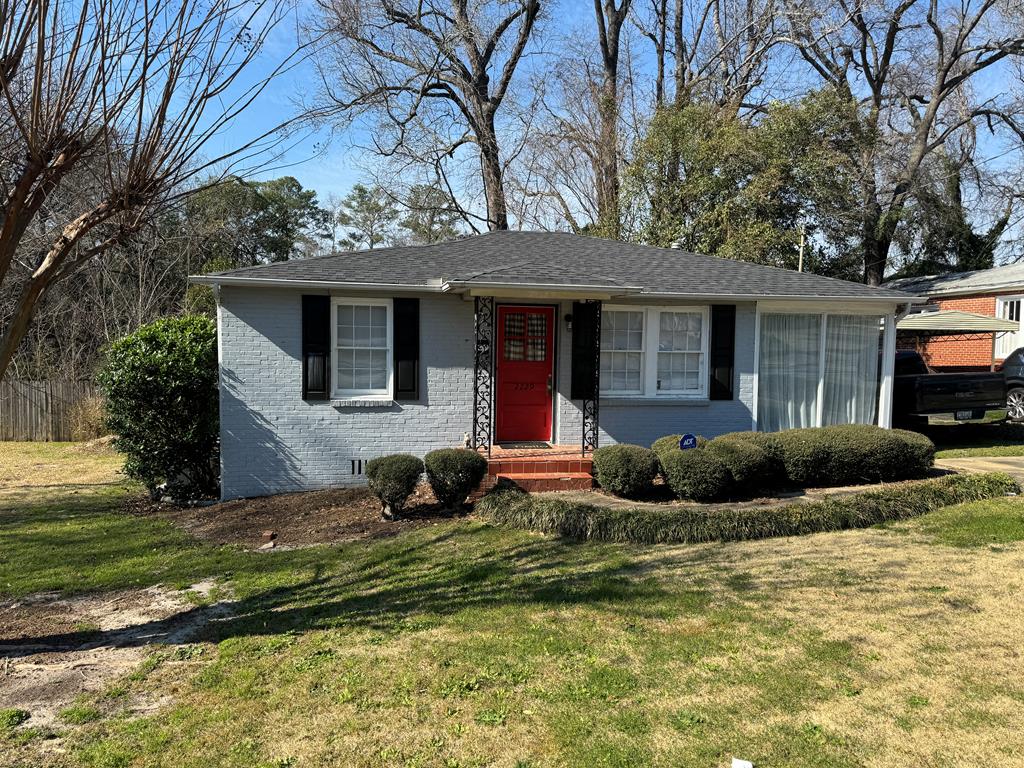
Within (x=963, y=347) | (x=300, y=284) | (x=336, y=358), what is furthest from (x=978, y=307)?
(x=300, y=284)

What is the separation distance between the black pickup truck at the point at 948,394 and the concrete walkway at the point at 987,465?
4.86 ft

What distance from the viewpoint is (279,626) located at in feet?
16.4

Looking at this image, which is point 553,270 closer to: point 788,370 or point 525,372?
point 525,372

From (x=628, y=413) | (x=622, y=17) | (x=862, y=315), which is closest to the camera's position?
(x=628, y=413)

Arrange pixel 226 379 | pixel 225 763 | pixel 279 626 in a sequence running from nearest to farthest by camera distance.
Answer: pixel 225 763 < pixel 279 626 < pixel 226 379

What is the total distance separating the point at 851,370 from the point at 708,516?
5.79m

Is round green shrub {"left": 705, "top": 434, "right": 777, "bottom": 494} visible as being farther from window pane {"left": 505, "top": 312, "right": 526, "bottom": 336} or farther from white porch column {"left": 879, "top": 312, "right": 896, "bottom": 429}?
white porch column {"left": 879, "top": 312, "right": 896, "bottom": 429}

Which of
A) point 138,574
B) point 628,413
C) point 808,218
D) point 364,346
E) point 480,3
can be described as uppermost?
point 480,3

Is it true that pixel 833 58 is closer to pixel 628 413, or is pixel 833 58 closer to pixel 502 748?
pixel 628 413

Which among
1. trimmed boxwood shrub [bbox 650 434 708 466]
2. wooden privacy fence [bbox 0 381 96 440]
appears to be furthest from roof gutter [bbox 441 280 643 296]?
wooden privacy fence [bbox 0 381 96 440]

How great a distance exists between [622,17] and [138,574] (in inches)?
1011

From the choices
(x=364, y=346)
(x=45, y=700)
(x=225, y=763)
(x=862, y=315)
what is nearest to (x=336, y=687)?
(x=225, y=763)

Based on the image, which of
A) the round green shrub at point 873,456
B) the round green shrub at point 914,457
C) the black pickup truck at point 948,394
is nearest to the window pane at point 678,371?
the round green shrub at point 873,456

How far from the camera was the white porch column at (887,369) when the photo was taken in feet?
36.9
